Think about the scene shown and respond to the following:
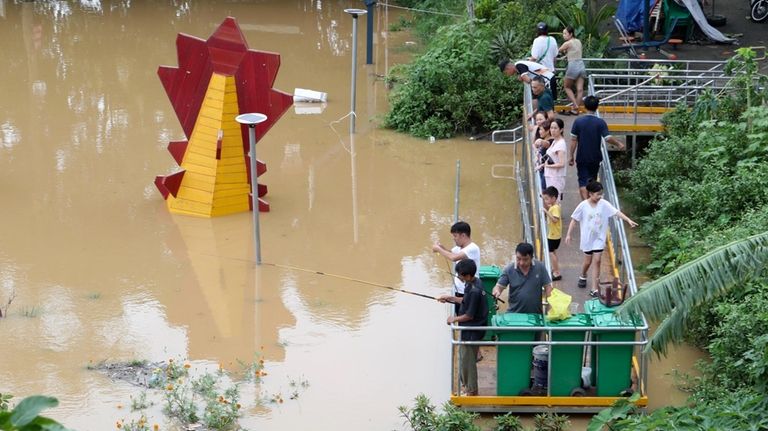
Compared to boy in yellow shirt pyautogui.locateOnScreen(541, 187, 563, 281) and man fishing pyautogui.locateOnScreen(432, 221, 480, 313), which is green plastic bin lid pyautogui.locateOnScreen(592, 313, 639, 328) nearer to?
man fishing pyautogui.locateOnScreen(432, 221, 480, 313)

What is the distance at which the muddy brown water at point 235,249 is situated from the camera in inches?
435

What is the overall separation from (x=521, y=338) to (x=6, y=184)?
941 centimetres

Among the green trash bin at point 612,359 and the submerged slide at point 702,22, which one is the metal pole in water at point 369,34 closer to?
the submerged slide at point 702,22

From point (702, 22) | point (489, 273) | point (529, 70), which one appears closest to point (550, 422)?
point (489, 273)

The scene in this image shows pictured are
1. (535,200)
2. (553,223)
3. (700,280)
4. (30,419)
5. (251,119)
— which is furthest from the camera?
(535,200)

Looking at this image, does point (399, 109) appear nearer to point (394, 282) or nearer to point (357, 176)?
point (357, 176)

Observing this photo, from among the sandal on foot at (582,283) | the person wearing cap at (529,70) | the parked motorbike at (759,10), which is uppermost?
the parked motorbike at (759,10)

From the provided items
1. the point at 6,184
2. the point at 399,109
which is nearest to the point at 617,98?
the point at 399,109

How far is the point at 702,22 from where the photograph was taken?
2108 centimetres

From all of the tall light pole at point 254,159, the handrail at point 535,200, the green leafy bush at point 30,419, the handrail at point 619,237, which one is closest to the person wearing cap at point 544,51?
the handrail at point 535,200

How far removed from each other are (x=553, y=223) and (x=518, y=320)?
1.84m

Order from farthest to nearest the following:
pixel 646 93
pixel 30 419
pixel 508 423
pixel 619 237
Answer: pixel 646 93
pixel 619 237
pixel 508 423
pixel 30 419

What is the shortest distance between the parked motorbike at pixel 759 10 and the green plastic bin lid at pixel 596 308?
1369 cm

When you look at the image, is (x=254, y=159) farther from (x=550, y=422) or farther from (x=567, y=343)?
(x=550, y=422)
